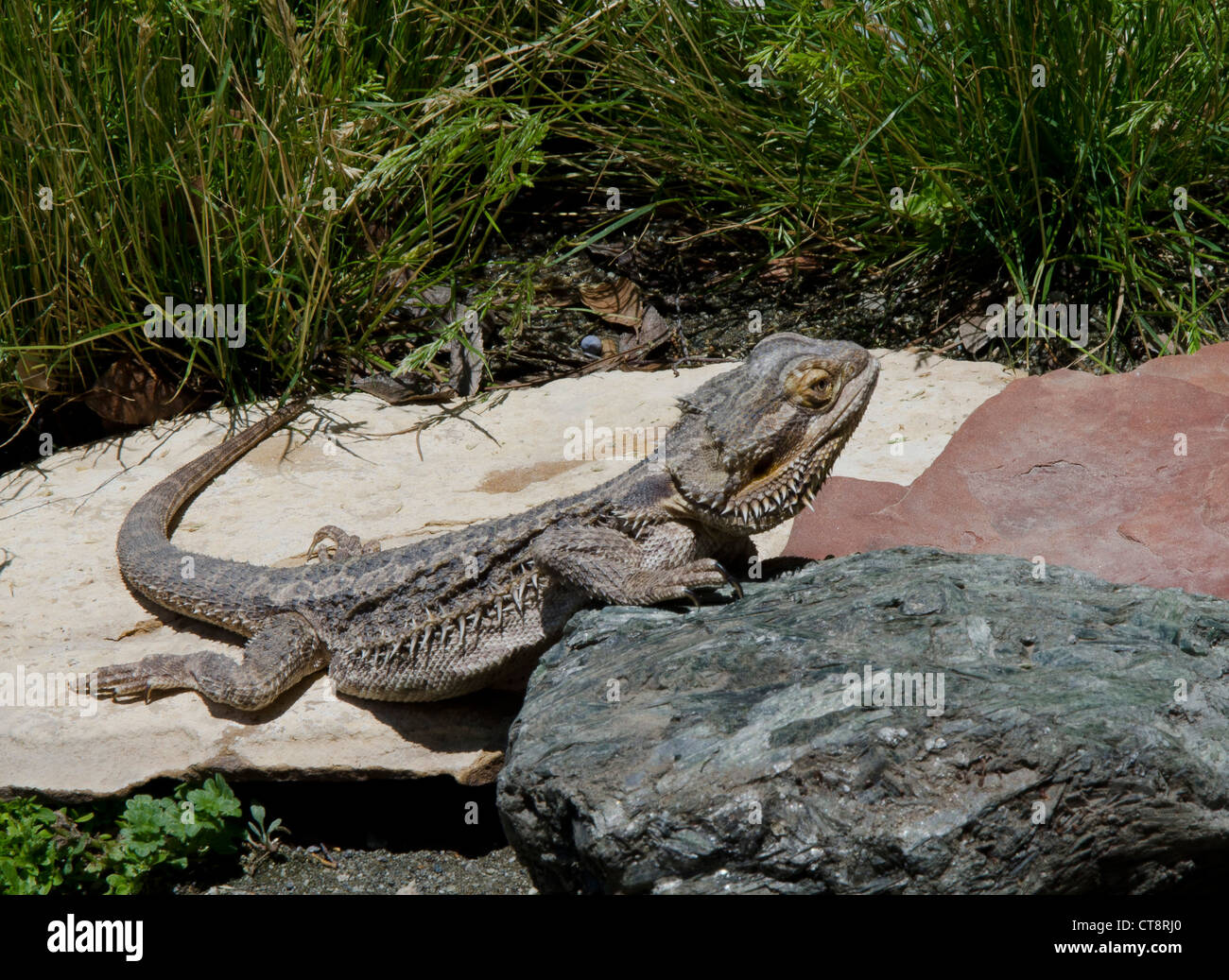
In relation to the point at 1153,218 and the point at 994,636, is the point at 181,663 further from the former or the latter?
the point at 1153,218

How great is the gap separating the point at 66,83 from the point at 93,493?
2079 millimetres

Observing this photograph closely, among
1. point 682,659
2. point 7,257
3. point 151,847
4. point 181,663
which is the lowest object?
point 151,847

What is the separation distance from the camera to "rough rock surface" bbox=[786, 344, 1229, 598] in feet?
13.7

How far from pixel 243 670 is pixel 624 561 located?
1613 mm

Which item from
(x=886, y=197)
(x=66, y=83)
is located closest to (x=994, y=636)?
(x=886, y=197)

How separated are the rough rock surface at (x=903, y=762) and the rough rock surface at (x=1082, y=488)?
0.81m

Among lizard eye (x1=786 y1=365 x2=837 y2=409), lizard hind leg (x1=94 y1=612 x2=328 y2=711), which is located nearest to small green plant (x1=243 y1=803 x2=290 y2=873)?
lizard hind leg (x1=94 y1=612 x2=328 y2=711)

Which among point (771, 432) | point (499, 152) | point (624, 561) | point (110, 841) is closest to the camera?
point (771, 432)

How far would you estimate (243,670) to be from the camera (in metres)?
4.53

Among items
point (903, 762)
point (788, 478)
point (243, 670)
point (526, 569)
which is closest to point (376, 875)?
point (243, 670)

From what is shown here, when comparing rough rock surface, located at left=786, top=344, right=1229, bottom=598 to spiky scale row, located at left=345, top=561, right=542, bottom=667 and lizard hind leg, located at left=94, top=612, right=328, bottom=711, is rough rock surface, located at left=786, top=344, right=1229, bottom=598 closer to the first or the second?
spiky scale row, located at left=345, top=561, right=542, bottom=667

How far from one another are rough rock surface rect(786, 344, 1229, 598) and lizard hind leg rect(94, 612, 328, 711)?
2.04 meters

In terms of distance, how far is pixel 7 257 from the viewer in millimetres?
6281

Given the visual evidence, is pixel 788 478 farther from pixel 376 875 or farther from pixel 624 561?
pixel 376 875
